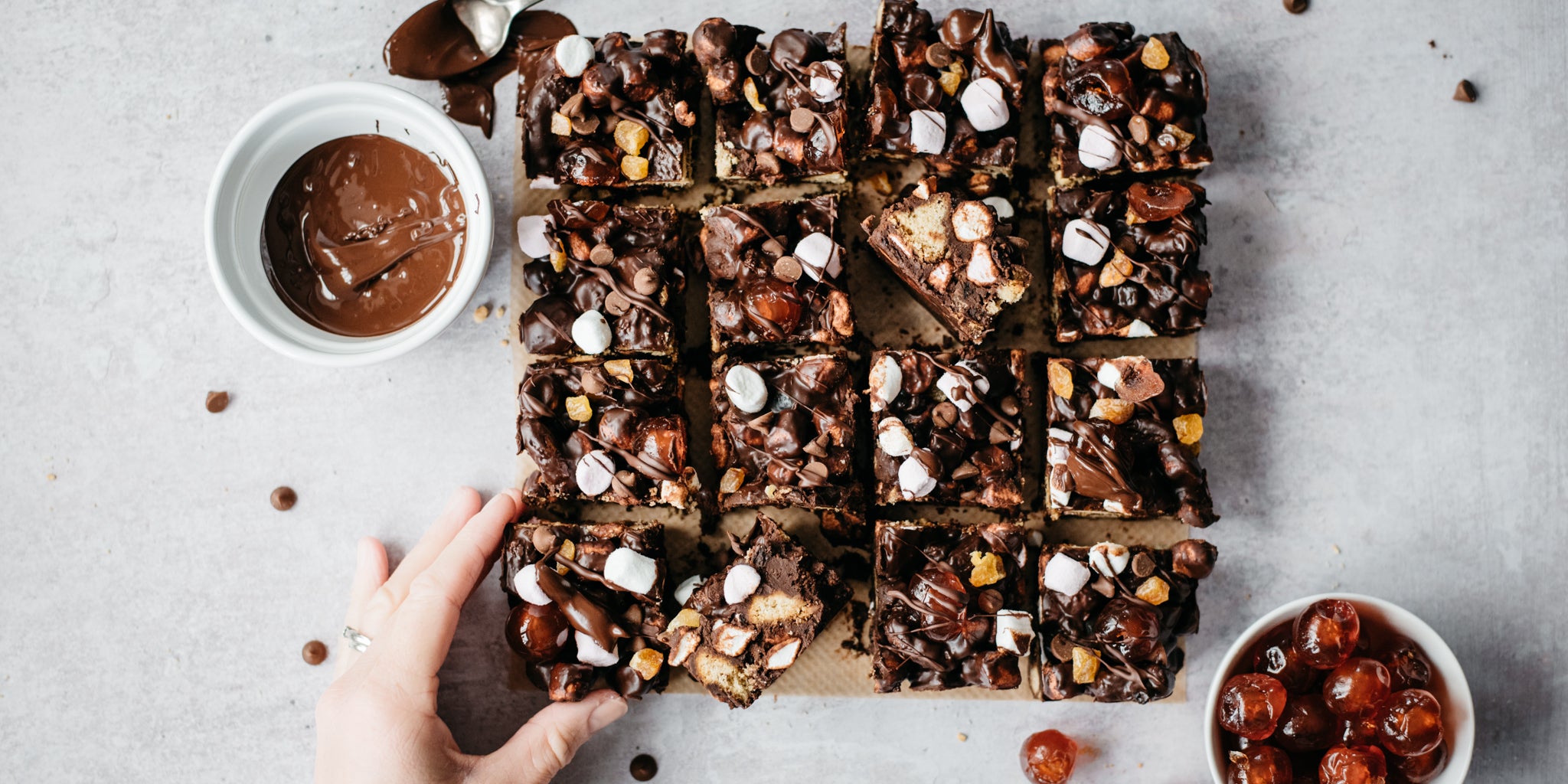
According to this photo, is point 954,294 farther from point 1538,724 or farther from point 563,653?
point 1538,724

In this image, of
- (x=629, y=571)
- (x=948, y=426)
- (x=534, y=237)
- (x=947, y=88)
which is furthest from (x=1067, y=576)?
(x=534, y=237)

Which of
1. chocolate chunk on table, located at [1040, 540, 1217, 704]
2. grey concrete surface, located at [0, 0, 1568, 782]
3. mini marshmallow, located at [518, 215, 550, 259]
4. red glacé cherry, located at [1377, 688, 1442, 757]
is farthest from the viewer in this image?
grey concrete surface, located at [0, 0, 1568, 782]

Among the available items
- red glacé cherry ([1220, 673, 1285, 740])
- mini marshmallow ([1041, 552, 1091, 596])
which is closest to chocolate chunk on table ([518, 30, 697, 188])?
mini marshmallow ([1041, 552, 1091, 596])

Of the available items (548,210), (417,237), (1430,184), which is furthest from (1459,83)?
(417,237)

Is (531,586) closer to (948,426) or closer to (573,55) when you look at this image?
(948,426)

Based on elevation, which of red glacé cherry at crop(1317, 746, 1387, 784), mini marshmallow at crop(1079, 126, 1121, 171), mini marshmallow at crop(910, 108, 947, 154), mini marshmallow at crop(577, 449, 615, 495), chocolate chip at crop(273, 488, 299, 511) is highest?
mini marshmallow at crop(910, 108, 947, 154)

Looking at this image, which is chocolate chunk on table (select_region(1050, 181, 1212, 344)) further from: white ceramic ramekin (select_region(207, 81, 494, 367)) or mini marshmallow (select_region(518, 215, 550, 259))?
white ceramic ramekin (select_region(207, 81, 494, 367))

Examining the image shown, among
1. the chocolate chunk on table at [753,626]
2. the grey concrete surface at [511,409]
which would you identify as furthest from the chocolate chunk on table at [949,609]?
the grey concrete surface at [511,409]
